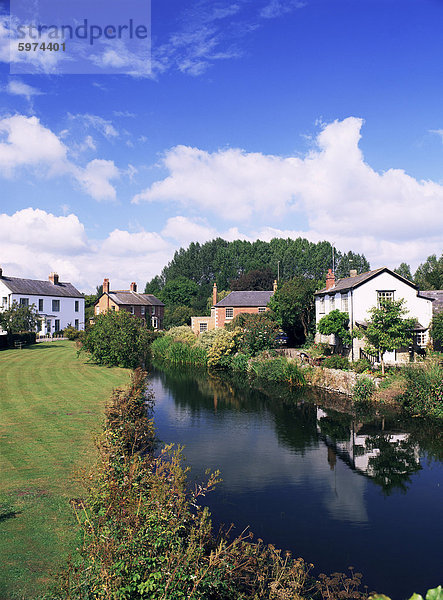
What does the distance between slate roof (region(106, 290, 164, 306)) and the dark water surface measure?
46.0 meters

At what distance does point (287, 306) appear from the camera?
45719 mm

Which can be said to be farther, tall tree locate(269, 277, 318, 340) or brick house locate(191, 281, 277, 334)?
brick house locate(191, 281, 277, 334)

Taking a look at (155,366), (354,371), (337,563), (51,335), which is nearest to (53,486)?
(337,563)

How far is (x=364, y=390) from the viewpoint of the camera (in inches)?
1081

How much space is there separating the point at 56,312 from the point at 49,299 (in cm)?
265

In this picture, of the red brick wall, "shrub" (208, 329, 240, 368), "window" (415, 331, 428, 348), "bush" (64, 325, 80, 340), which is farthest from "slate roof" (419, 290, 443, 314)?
"bush" (64, 325, 80, 340)

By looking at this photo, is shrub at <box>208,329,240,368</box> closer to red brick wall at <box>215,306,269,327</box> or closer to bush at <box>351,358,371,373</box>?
red brick wall at <box>215,306,269,327</box>

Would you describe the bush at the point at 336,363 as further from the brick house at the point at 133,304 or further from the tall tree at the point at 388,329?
the brick house at the point at 133,304

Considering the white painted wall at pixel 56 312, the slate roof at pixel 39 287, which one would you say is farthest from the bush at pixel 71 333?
the slate roof at pixel 39 287

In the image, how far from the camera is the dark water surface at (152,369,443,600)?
35.2ft

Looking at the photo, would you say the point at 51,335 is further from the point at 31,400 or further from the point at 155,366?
the point at 31,400

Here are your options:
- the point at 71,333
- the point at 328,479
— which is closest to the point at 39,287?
the point at 71,333

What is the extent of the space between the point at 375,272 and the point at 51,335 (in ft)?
155

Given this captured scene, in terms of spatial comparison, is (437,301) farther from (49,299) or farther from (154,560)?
(49,299)
